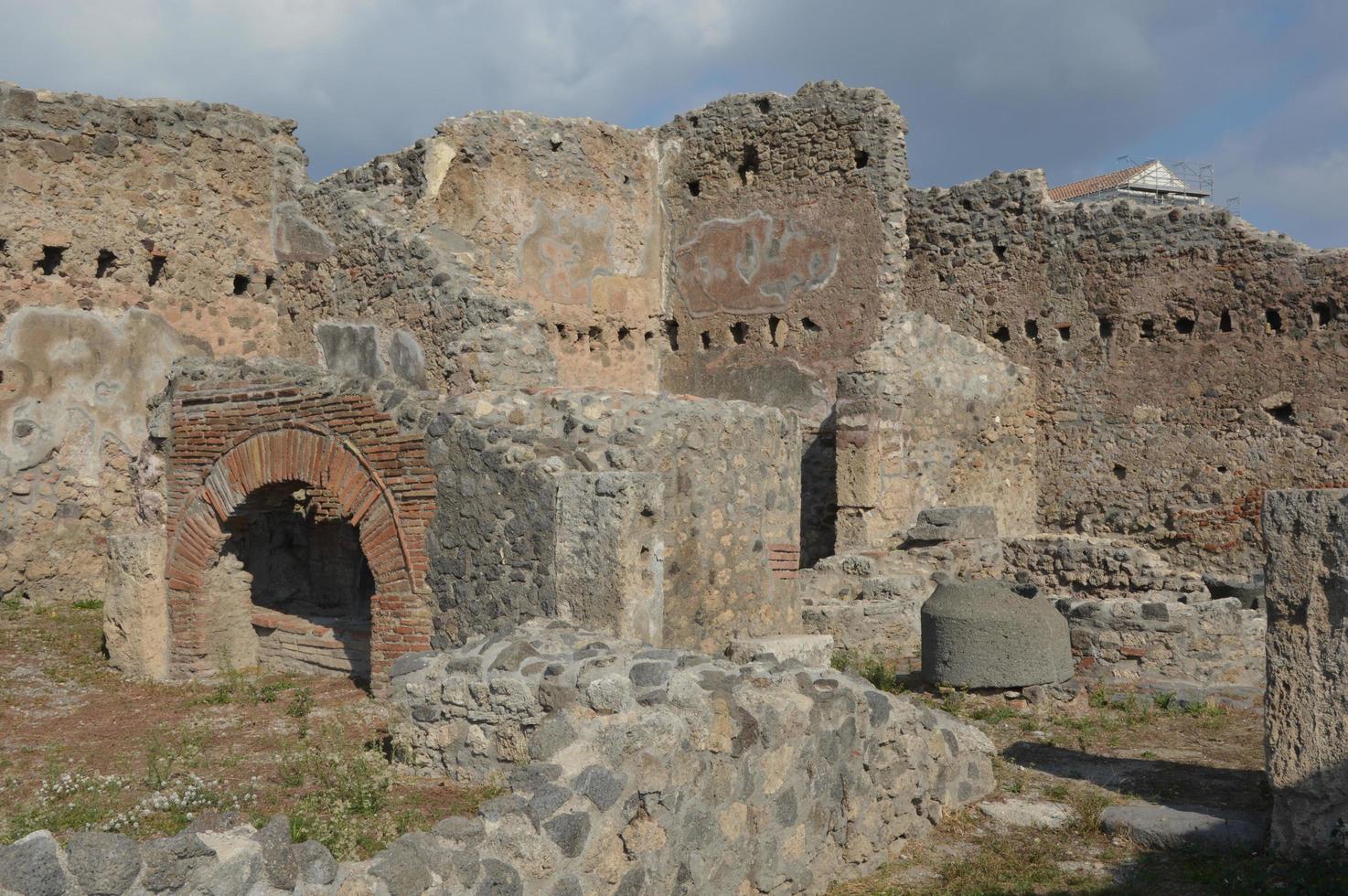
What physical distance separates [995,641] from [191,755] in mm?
5307

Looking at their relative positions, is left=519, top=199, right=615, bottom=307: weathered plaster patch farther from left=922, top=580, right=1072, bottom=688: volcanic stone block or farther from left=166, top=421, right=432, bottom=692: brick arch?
left=922, top=580, right=1072, bottom=688: volcanic stone block

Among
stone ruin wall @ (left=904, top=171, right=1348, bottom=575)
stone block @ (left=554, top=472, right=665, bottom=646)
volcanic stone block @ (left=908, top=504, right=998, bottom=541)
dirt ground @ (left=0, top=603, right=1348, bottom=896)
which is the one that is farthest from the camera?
stone ruin wall @ (left=904, top=171, right=1348, bottom=575)

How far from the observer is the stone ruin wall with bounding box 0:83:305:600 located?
1131 cm

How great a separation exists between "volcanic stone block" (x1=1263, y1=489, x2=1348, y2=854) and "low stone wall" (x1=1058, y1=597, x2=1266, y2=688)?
12.7 feet

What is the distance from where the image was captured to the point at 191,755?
258 inches

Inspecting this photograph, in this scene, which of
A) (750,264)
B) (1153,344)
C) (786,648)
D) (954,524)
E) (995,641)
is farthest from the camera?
(750,264)

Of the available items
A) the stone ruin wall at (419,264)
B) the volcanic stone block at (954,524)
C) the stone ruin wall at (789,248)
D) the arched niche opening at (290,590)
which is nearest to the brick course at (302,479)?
the arched niche opening at (290,590)

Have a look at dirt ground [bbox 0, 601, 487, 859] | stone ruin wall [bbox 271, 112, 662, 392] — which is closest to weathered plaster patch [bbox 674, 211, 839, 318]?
stone ruin wall [bbox 271, 112, 662, 392]

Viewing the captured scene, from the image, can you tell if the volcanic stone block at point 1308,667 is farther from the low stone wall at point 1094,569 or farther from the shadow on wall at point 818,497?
the shadow on wall at point 818,497

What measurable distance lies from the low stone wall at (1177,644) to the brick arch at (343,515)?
5.06 meters

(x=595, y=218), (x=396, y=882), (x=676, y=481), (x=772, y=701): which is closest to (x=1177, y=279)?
(x=595, y=218)

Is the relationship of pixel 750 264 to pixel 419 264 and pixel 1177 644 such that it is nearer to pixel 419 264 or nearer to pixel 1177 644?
pixel 419 264

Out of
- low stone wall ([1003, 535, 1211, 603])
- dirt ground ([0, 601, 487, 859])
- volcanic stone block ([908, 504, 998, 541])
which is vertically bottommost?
dirt ground ([0, 601, 487, 859])

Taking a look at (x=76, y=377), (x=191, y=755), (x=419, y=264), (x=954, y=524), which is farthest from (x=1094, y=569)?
(x=76, y=377)
